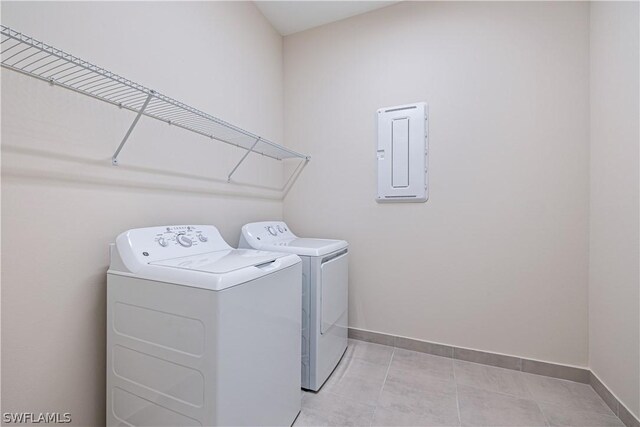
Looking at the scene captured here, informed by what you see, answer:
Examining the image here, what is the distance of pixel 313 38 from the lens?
8.12ft

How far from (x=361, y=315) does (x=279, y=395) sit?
1205 mm

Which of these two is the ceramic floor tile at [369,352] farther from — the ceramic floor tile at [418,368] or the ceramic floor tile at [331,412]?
the ceramic floor tile at [331,412]

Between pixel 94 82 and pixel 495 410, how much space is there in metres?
2.44

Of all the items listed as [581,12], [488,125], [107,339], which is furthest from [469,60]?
[107,339]

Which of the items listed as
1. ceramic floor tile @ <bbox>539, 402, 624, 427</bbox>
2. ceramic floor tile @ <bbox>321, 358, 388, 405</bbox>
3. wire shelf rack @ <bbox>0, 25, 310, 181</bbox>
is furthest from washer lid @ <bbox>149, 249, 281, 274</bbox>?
ceramic floor tile @ <bbox>539, 402, 624, 427</bbox>

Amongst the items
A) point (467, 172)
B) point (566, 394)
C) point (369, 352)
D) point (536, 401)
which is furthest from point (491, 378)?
Answer: point (467, 172)

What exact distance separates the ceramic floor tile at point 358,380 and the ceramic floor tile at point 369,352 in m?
0.06

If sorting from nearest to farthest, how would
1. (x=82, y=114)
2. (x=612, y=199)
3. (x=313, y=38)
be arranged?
(x=82, y=114)
(x=612, y=199)
(x=313, y=38)

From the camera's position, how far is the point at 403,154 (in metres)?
2.13

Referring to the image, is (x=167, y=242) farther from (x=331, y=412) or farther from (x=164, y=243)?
(x=331, y=412)

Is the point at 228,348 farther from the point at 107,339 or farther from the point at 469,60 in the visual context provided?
the point at 469,60

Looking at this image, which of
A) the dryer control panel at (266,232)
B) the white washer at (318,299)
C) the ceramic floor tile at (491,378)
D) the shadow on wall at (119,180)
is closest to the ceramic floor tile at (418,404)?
the ceramic floor tile at (491,378)

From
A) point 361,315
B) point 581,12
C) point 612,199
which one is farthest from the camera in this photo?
point 361,315

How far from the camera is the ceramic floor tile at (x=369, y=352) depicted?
1.99 meters
